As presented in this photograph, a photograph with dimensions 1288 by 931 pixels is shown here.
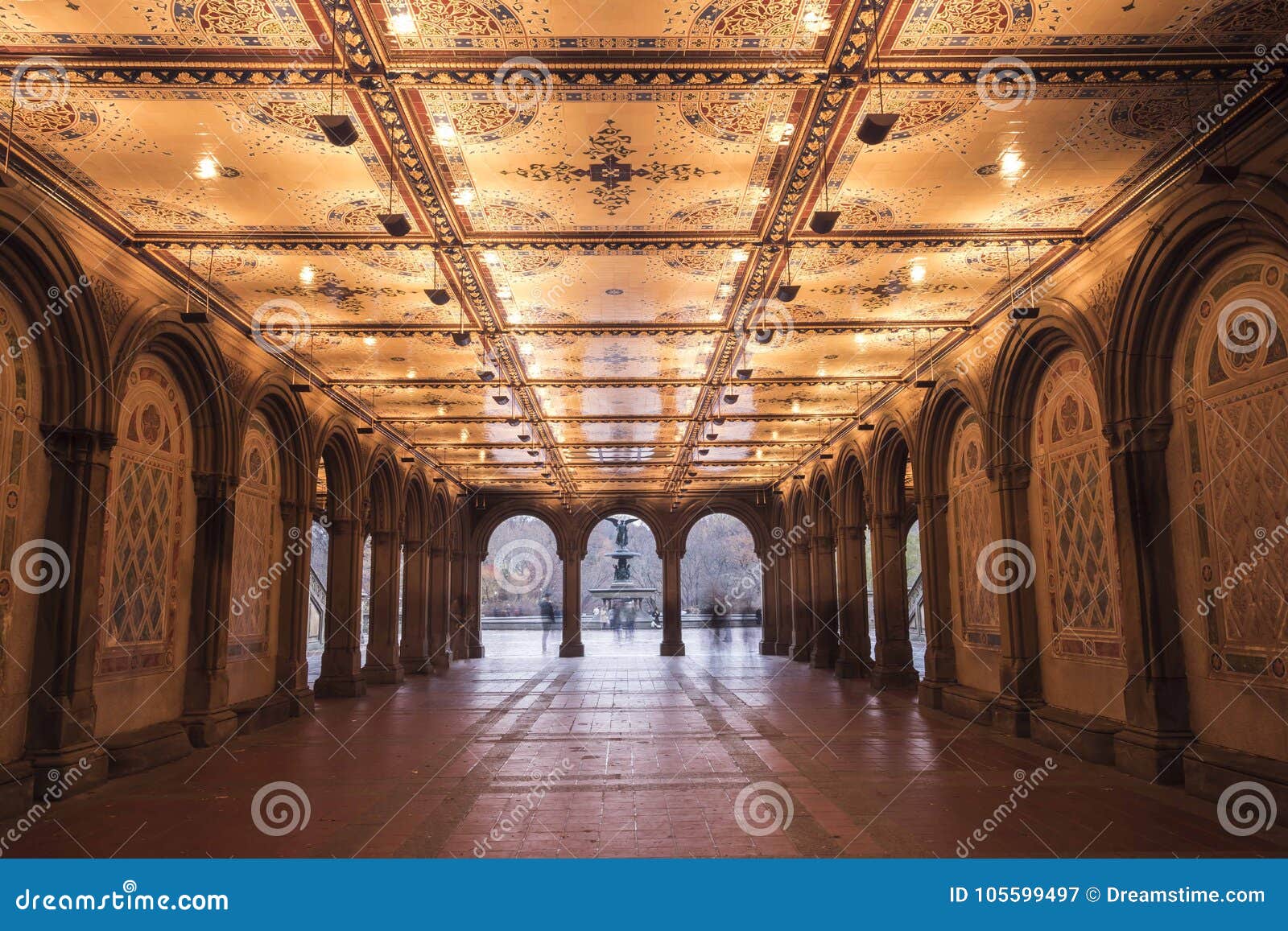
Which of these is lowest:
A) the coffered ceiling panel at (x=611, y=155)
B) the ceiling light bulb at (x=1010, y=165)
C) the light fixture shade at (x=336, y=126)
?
the light fixture shade at (x=336, y=126)

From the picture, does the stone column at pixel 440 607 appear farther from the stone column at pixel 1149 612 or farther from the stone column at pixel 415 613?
the stone column at pixel 1149 612

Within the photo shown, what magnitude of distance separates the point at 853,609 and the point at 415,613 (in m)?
9.71

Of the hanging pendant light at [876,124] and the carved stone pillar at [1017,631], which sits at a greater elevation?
the hanging pendant light at [876,124]

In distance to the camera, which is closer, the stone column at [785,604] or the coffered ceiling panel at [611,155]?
the coffered ceiling panel at [611,155]

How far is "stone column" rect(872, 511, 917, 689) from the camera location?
1538 cm

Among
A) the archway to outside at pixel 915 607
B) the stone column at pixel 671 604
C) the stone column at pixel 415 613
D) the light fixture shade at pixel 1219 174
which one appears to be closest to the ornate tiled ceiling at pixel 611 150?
the light fixture shade at pixel 1219 174

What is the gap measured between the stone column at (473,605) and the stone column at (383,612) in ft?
20.2

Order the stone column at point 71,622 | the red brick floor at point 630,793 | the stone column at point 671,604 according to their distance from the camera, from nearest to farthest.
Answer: the red brick floor at point 630,793, the stone column at point 71,622, the stone column at point 671,604

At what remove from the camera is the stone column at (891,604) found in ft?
50.4

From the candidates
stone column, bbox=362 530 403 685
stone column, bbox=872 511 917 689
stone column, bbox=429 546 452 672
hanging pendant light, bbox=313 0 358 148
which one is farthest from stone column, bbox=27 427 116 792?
stone column, bbox=429 546 452 672

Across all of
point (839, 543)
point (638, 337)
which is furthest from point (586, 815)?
point (839, 543)

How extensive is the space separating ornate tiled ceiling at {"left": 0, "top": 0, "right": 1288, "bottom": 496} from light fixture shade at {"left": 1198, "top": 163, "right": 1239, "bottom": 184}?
1.16 ft

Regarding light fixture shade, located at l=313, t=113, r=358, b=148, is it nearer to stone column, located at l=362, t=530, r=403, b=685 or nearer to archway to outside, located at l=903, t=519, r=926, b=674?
stone column, located at l=362, t=530, r=403, b=685

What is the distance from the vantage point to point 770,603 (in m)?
24.8
